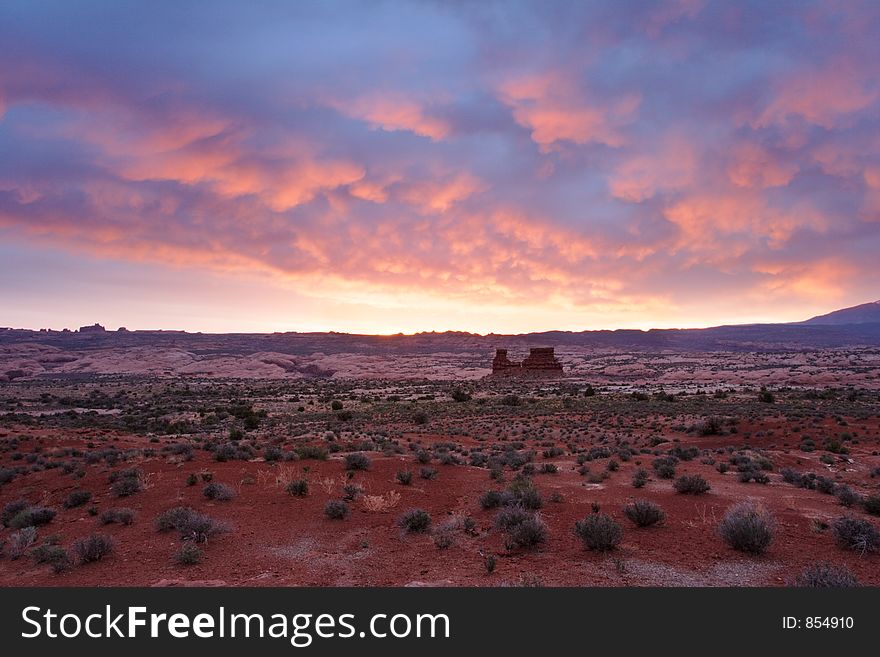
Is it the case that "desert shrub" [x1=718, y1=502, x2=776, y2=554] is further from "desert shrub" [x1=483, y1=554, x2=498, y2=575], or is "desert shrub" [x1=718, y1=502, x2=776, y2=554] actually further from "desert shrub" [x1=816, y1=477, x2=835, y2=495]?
"desert shrub" [x1=816, y1=477, x2=835, y2=495]

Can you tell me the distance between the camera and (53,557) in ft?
28.3

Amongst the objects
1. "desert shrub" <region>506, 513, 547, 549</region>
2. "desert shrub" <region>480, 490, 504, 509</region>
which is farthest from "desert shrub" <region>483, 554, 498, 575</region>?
"desert shrub" <region>480, 490, 504, 509</region>

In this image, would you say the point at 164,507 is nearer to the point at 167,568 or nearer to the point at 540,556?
the point at 167,568

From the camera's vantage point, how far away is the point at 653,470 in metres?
16.4

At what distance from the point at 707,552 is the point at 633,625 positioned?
3574 millimetres

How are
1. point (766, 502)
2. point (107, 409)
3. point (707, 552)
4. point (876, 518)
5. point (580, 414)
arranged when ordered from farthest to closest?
point (107, 409), point (580, 414), point (766, 502), point (876, 518), point (707, 552)

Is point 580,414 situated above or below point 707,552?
below

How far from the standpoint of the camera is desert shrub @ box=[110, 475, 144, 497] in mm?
12938

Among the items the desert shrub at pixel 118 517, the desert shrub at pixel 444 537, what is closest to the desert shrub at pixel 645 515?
the desert shrub at pixel 444 537

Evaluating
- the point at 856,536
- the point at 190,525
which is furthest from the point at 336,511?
the point at 856,536

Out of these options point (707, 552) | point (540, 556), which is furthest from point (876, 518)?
point (540, 556)

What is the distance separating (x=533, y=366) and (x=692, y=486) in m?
67.0

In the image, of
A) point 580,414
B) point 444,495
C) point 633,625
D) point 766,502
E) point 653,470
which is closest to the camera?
point 633,625

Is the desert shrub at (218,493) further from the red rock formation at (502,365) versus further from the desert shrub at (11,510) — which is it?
the red rock formation at (502,365)
